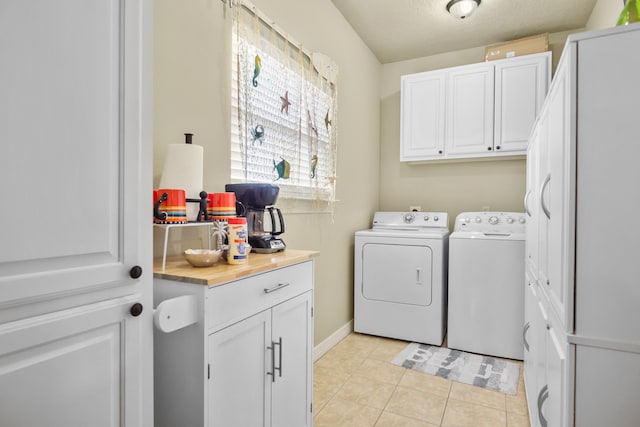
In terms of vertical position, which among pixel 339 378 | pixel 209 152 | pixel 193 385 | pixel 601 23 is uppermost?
pixel 601 23

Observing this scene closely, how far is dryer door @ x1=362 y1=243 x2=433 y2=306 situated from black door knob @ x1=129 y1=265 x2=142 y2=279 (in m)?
2.38

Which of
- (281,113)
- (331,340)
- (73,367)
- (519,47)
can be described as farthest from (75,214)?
(519,47)

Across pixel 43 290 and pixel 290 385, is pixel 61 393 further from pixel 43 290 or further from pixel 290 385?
pixel 290 385

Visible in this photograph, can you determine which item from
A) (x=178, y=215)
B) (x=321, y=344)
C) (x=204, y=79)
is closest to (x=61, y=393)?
(x=178, y=215)

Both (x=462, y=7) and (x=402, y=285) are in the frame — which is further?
(x=402, y=285)

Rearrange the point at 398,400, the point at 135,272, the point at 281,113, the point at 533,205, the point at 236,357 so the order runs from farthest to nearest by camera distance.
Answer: the point at 281,113, the point at 398,400, the point at 533,205, the point at 236,357, the point at 135,272

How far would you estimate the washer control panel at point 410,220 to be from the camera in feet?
11.2

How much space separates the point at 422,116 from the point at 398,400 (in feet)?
8.24

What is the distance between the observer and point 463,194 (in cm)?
365

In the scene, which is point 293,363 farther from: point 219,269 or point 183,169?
point 183,169

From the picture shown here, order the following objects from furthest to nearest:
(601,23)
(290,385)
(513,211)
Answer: (513,211) → (601,23) → (290,385)

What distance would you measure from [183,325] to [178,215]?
1.33 feet

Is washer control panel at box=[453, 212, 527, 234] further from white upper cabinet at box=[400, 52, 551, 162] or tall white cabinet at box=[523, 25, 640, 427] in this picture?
tall white cabinet at box=[523, 25, 640, 427]

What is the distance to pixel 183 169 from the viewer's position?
1.36 metres
